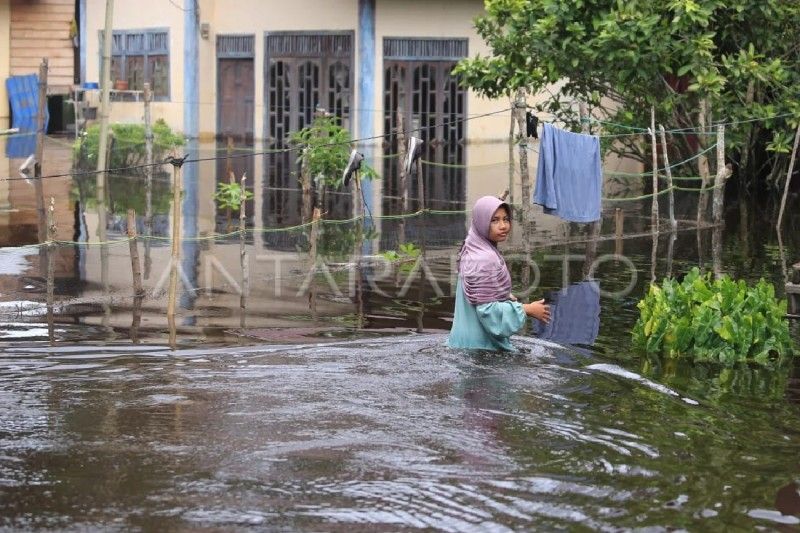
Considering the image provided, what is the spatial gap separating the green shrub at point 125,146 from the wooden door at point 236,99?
556 centimetres

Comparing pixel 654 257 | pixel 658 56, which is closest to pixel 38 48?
pixel 658 56

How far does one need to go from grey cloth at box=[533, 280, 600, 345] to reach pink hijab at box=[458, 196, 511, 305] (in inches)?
73.9

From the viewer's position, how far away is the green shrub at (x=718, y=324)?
9.82 m

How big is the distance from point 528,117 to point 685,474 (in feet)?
24.4

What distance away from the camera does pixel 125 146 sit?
2336 centimetres

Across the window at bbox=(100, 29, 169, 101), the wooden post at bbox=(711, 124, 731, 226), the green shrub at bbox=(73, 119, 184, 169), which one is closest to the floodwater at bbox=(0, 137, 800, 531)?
the wooden post at bbox=(711, 124, 731, 226)

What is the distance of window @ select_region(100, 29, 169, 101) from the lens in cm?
3005

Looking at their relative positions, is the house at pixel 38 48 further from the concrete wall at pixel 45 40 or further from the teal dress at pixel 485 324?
the teal dress at pixel 485 324

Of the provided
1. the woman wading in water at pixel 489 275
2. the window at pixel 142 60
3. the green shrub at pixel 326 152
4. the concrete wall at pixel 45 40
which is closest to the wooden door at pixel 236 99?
the window at pixel 142 60

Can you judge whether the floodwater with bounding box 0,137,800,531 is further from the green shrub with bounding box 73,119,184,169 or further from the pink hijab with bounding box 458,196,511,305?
the green shrub with bounding box 73,119,184,169

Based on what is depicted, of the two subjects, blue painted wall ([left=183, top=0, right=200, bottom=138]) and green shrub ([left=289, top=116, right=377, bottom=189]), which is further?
blue painted wall ([left=183, top=0, right=200, bottom=138])

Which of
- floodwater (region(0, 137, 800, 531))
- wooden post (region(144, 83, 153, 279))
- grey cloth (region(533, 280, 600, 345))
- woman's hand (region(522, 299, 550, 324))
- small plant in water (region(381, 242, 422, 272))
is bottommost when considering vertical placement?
floodwater (region(0, 137, 800, 531))

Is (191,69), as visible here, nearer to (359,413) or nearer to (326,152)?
(326,152)

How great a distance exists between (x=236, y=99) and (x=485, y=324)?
21924mm
